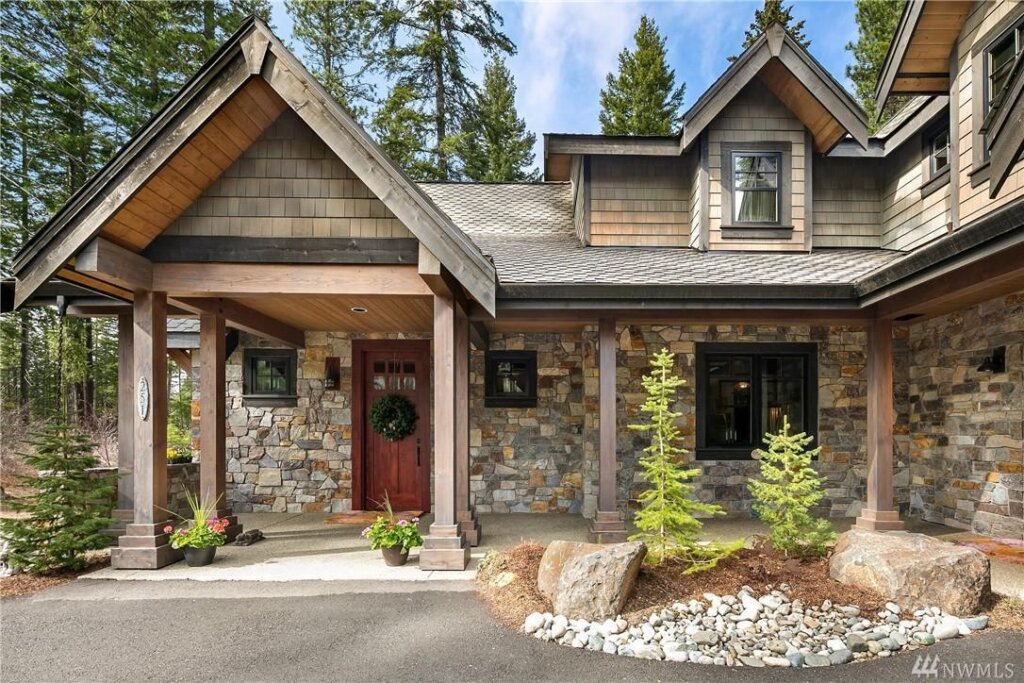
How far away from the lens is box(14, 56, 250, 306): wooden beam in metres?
4.44

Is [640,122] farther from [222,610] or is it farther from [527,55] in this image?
[222,610]

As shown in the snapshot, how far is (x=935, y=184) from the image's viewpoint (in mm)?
7047

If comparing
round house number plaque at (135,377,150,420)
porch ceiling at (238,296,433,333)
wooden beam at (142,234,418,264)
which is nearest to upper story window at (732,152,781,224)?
porch ceiling at (238,296,433,333)

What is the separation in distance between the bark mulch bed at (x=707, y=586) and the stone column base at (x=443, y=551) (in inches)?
11.5

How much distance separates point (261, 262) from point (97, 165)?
11.9m

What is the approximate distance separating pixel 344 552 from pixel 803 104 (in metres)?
8.20

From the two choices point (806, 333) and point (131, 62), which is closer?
point (806, 333)

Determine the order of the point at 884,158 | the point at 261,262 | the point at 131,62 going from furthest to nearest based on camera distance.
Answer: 1. the point at 131,62
2. the point at 884,158
3. the point at 261,262

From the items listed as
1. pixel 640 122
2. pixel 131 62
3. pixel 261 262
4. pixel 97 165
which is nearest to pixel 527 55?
pixel 640 122

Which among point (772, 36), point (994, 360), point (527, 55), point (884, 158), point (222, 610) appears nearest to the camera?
point (222, 610)

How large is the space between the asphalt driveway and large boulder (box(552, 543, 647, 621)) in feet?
1.14

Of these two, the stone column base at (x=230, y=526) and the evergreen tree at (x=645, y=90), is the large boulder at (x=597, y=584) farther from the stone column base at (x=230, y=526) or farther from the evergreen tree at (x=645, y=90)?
the evergreen tree at (x=645, y=90)

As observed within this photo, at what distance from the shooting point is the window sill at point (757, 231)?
7.76 metres

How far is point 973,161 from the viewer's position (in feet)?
20.2
